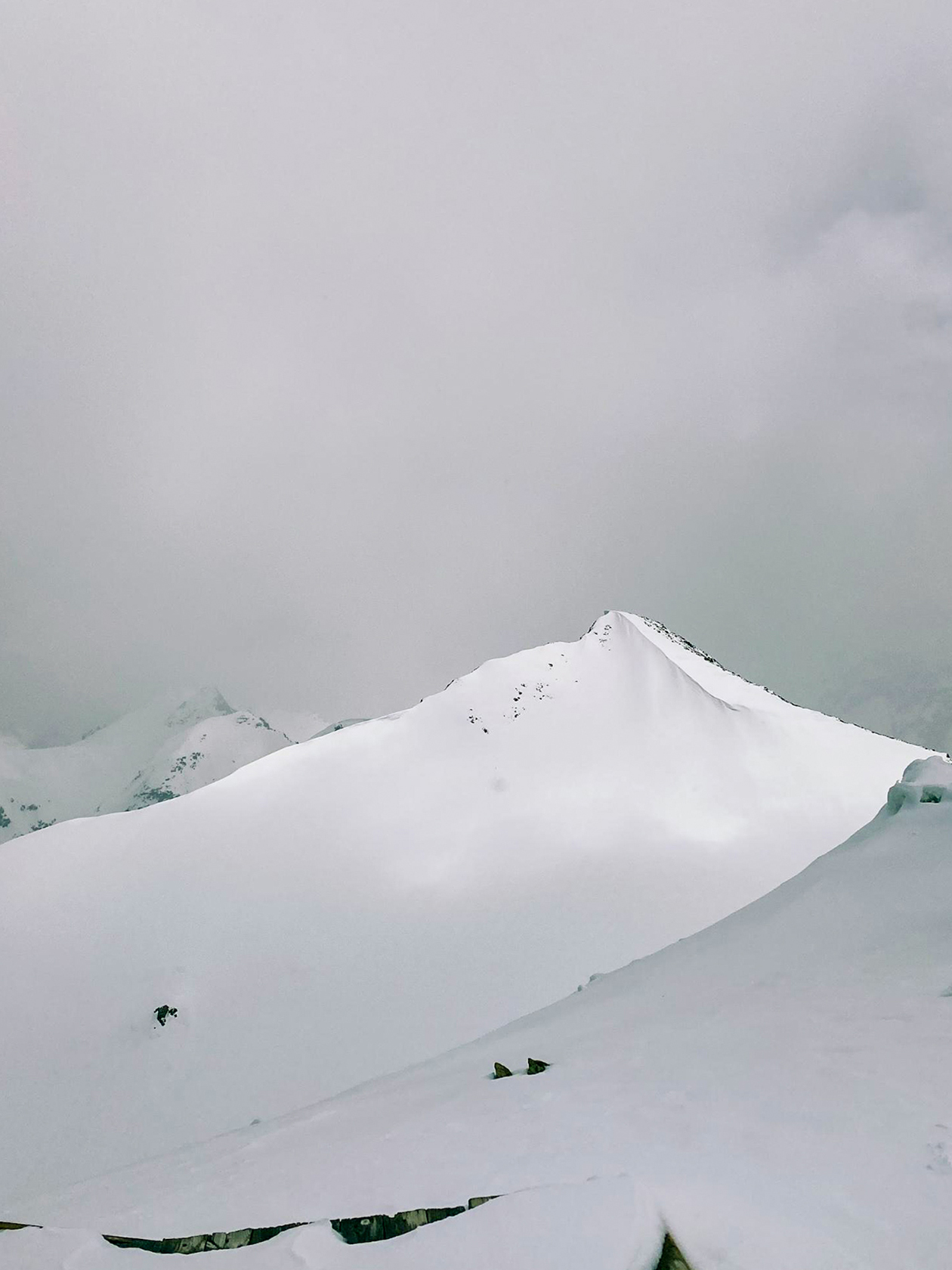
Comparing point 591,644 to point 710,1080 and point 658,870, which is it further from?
point 710,1080

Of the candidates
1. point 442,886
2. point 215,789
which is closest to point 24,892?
point 215,789

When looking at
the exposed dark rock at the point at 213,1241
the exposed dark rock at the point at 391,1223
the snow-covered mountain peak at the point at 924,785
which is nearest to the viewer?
the exposed dark rock at the point at 391,1223

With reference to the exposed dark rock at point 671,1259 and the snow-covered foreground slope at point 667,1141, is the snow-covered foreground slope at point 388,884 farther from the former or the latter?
the exposed dark rock at point 671,1259

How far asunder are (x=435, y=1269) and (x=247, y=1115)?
20.5m

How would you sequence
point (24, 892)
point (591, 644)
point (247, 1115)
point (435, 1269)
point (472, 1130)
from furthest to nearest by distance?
1. point (591, 644)
2. point (24, 892)
3. point (247, 1115)
4. point (472, 1130)
5. point (435, 1269)

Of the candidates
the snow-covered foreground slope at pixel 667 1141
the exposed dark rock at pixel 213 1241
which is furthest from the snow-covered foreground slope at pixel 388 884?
the exposed dark rock at pixel 213 1241

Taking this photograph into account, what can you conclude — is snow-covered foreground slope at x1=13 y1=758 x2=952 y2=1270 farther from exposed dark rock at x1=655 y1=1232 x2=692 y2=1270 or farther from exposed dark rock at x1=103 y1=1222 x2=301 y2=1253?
exposed dark rock at x1=103 y1=1222 x2=301 y2=1253

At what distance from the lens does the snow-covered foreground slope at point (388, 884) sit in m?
23.6

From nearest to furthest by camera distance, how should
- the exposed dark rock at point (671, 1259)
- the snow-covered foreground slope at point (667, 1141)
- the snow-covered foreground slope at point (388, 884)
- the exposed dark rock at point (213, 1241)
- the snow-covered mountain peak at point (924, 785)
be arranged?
the exposed dark rock at point (671, 1259)
the snow-covered foreground slope at point (667, 1141)
the exposed dark rock at point (213, 1241)
the snow-covered mountain peak at point (924, 785)
the snow-covered foreground slope at point (388, 884)

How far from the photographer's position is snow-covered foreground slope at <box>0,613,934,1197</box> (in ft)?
77.5

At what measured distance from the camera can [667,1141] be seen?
614cm

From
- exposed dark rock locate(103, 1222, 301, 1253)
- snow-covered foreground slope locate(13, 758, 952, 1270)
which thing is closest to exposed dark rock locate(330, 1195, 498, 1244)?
snow-covered foreground slope locate(13, 758, 952, 1270)

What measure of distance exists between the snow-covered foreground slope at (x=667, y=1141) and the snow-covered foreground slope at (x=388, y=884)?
1261 cm

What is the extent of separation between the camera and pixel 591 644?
5809 cm
